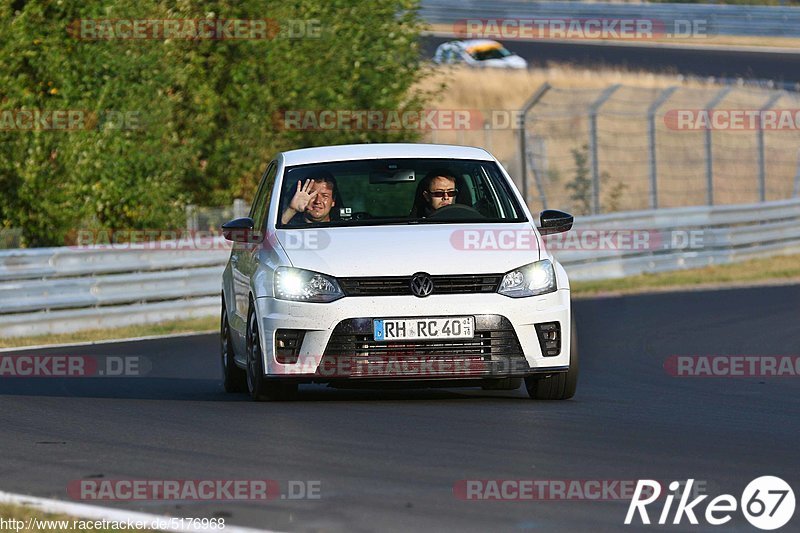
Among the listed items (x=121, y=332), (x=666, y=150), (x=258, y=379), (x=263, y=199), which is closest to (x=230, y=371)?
(x=263, y=199)

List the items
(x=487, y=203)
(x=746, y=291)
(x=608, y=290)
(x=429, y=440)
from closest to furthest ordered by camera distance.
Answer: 1. (x=429, y=440)
2. (x=487, y=203)
3. (x=746, y=291)
4. (x=608, y=290)

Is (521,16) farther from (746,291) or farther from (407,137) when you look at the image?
(746,291)

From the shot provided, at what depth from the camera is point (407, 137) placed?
27.8 m

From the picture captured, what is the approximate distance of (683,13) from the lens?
47.4 meters

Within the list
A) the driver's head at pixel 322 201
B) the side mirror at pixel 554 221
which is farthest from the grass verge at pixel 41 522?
the side mirror at pixel 554 221

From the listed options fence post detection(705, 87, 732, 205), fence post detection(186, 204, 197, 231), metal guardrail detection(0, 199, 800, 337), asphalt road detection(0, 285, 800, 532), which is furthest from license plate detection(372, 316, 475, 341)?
fence post detection(705, 87, 732, 205)

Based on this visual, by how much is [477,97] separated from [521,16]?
210 inches

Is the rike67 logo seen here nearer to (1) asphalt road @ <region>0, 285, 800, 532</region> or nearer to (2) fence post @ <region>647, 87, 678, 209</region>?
(1) asphalt road @ <region>0, 285, 800, 532</region>

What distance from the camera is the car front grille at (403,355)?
9758 mm

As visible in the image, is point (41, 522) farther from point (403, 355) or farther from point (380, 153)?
point (380, 153)

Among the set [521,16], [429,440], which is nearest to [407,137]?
[429,440]

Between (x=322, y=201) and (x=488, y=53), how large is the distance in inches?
1513

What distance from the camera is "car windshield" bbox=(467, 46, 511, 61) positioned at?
48344 millimetres

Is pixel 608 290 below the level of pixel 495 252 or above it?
below
